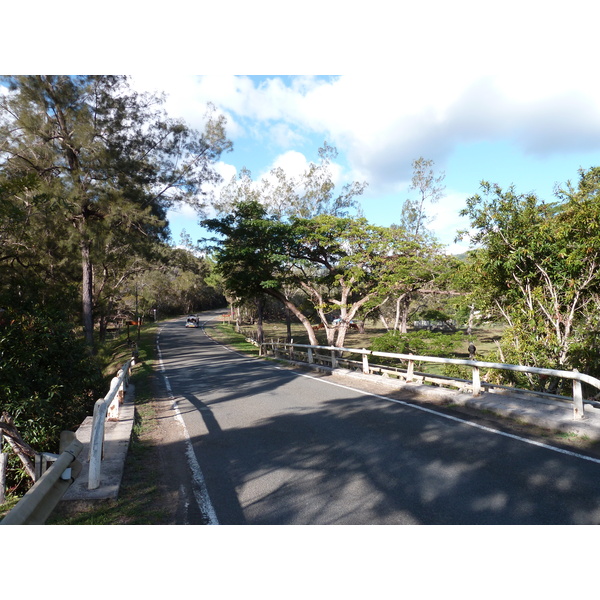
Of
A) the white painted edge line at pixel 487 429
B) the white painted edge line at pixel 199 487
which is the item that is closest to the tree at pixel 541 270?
the white painted edge line at pixel 487 429

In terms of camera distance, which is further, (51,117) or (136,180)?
(136,180)

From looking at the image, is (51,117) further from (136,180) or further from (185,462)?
→ (185,462)

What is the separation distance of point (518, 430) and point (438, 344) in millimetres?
10203

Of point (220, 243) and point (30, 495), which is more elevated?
point (220, 243)

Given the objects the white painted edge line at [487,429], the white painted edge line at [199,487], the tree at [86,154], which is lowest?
the white painted edge line at [199,487]

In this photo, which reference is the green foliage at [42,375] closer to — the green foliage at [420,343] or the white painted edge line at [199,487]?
the white painted edge line at [199,487]

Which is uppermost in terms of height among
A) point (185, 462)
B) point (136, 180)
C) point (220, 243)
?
point (136, 180)

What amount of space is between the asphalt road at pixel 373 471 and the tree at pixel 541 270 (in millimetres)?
4069

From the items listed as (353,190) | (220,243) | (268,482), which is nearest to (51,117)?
(220,243)

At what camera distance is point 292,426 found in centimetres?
744

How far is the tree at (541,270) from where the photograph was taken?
30.4 ft

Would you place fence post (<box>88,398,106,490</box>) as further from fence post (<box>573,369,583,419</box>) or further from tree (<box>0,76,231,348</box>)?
tree (<box>0,76,231,348</box>)

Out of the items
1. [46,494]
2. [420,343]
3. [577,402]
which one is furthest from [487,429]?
[420,343]

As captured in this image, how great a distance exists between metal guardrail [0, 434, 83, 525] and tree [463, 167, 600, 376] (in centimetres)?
940
